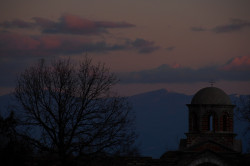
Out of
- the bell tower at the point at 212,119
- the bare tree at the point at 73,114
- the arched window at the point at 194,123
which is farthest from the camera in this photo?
the arched window at the point at 194,123

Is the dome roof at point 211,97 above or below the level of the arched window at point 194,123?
above

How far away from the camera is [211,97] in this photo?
36688mm

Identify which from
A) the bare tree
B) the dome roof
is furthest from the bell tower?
the bare tree

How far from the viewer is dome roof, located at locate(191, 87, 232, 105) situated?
36469mm

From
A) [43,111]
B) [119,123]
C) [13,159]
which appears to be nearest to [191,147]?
[119,123]

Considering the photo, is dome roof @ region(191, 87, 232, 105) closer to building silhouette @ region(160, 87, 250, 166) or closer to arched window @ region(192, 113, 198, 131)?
building silhouette @ region(160, 87, 250, 166)

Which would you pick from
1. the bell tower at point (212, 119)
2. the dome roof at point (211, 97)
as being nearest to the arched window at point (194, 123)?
the bell tower at point (212, 119)

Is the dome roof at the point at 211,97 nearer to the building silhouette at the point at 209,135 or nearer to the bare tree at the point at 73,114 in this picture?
the building silhouette at the point at 209,135

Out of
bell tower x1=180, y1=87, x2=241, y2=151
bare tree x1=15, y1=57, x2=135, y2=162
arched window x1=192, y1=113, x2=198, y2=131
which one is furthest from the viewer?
arched window x1=192, y1=113, x2=198, y2=131

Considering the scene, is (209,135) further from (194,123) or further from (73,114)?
(73,114)

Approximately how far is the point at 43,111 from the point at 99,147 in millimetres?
3248

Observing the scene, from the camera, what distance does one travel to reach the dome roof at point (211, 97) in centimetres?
3647

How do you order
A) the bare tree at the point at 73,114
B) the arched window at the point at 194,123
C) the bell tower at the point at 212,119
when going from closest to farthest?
the bare tree at the point at 73,114 < the bell tower at the point at 212,119 < the arched window at the point at 194,123

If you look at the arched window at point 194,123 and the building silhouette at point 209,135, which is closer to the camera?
the building silhouette at point 209,135
